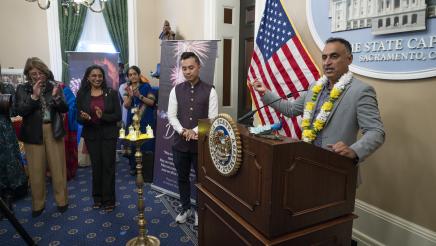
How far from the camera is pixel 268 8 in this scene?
8.30ft

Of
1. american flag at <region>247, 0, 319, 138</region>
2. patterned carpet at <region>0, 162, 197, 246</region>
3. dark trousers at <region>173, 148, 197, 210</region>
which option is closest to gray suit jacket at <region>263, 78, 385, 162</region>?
american flag at <region>247, 0, 319, 138</region>

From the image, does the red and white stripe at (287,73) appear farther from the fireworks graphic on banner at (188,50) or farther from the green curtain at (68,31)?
the green curtain at (68,31)

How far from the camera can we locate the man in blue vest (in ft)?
7.87

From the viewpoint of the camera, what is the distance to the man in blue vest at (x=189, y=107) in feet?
7.87

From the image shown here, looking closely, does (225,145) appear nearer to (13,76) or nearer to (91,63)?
(91,63)

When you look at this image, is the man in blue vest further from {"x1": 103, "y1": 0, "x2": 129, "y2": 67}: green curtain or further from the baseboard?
{"x1": 103, "y1": 0, "x2": 129, "y2": 67}: green curtain

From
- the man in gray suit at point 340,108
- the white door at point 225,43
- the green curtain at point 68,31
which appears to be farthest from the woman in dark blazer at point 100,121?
the green curtain at point 68,31

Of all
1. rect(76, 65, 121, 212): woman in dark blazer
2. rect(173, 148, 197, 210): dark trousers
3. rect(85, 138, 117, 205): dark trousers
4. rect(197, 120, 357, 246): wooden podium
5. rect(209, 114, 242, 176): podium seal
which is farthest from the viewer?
rect(85, 138, 117, 205): dark trousers

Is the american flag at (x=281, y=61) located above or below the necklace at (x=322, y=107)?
above

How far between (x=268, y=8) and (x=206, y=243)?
1930 mm

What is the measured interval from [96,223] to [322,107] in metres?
2.20

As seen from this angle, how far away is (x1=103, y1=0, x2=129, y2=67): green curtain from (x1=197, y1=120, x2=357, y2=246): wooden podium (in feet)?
16.4

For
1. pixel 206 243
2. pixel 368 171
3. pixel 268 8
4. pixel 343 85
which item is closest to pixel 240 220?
pixel 206 243

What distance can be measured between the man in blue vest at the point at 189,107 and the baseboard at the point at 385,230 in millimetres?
1343
